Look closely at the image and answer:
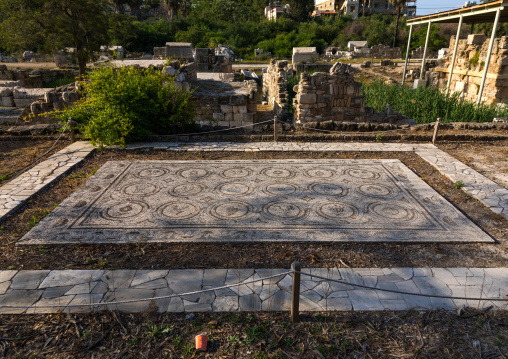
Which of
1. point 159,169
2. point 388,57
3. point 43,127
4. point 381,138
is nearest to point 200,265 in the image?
point 159,169

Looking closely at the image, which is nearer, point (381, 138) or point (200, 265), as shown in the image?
point (200, 265)

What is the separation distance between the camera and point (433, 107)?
35.3 ft

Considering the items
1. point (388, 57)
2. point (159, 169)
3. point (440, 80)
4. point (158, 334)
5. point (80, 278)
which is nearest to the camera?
point (158, 334)

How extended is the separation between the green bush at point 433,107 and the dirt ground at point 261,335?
8646 mm

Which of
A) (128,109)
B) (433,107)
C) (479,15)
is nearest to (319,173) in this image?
(128,109)

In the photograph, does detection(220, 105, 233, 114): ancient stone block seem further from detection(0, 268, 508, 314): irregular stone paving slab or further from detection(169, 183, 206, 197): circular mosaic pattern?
detection(0, 268, 508, 314): irregular stone paving slab

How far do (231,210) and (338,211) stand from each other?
148 cm

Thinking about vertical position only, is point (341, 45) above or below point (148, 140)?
above

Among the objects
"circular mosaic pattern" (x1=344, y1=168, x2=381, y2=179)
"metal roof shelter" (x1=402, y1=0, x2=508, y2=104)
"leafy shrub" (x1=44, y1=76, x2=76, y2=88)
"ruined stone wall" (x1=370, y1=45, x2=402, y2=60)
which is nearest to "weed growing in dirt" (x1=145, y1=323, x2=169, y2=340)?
"circular mosaic pattern" (x1=344, y1=168, x2=381, y2=179)

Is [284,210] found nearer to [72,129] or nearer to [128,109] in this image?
[128,109]

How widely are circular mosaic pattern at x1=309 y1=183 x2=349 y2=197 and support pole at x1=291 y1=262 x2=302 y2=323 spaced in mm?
2687

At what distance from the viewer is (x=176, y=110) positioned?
8.34 meters

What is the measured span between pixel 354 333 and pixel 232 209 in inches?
97.5

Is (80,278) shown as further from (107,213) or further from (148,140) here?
(148,140)
